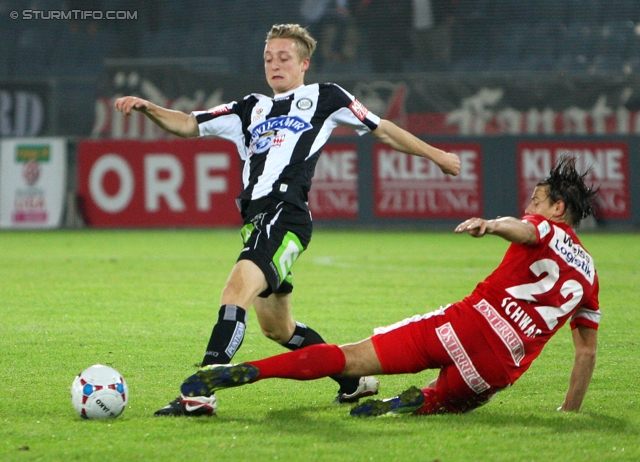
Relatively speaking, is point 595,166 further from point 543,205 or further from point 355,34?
point 543,205

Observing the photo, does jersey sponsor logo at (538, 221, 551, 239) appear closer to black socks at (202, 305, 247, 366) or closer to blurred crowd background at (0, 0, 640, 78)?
black socks at (202, 305, 247, 366)

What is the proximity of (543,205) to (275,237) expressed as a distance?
48.9 inches

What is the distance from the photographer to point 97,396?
4.22 metres

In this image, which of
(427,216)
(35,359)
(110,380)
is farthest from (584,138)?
(110,380)

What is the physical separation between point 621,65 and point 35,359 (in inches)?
623

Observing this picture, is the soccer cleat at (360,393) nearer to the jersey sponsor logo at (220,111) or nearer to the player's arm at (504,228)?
the player's arm at (504,228)

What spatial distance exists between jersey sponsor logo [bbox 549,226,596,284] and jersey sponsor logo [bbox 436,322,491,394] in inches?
23.1

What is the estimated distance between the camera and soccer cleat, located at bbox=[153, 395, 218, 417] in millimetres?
4207

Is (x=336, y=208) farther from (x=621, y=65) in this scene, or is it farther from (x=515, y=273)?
(x=515, y=273)

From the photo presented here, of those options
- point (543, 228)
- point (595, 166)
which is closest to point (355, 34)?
point (595, 166)

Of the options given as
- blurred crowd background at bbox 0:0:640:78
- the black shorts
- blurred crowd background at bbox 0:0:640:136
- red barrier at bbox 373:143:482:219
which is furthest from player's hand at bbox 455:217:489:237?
blurred crowd background at bbox 0:0:640:78

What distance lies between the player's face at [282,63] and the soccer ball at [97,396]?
166cm

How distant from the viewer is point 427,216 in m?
17.2

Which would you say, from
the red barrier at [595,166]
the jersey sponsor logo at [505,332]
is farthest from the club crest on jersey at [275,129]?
the red barrier at [595,166]
